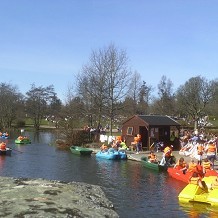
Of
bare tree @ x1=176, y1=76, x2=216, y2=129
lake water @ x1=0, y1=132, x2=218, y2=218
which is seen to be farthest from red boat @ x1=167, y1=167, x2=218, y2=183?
bare tree @ x1=176, y1=76, x2=216, y2=129

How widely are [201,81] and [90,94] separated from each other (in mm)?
26189

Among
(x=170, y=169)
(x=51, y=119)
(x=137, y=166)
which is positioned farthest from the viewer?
(x=51, y=119)

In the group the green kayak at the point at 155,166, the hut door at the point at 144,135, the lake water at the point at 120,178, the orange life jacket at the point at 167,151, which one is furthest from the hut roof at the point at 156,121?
the orange life jacket at the point at 167,151

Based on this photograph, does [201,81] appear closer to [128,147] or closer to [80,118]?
[80,118]

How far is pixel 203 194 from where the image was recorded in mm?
18828

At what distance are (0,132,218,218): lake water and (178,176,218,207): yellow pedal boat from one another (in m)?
0.35

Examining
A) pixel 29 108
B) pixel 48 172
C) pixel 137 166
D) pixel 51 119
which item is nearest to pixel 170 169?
pixel 137 166

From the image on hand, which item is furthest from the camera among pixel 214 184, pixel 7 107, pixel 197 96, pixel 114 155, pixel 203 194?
pixel 7 107

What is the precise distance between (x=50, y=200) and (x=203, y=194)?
746 centimetres

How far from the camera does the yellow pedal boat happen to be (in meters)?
18.1

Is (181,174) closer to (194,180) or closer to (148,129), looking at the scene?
(194,180)

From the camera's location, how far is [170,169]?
26.5 m

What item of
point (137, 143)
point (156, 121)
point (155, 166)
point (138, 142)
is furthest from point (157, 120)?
point (155, 166)

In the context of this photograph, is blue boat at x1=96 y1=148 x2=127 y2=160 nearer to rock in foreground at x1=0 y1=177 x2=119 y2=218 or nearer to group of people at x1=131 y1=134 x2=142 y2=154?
group of people at x1=131 y1=134 x2=142 y2=154
